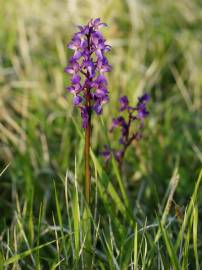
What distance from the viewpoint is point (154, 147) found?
12.8 ft

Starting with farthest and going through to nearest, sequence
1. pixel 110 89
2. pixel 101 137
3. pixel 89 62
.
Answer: pixel 110 89, pixel 101 137, pixel 89 62

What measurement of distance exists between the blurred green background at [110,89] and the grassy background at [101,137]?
0.01 m

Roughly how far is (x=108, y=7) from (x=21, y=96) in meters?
1.56

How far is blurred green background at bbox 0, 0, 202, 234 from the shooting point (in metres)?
3.72

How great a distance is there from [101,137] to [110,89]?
0.71 m

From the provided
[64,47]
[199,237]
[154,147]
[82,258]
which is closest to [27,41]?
[64,47]

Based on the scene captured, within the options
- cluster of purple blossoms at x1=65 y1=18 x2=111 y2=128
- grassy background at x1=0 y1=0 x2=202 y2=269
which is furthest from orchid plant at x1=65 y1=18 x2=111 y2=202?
grassy background at x1=0 y1=0 x2=202 y2=269

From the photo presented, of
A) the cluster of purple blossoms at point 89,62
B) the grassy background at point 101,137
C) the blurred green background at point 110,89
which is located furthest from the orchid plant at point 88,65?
the blurred green background at point 110,89

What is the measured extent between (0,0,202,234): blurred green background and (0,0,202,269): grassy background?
0.01m

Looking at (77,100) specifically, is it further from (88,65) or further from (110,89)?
(110,89)

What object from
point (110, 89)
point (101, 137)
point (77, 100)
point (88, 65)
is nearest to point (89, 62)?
point (88, 65)

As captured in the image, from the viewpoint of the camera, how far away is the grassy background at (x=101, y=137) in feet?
8.71

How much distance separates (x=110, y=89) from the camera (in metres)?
4.70

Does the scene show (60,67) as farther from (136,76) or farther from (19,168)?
(19,168)
